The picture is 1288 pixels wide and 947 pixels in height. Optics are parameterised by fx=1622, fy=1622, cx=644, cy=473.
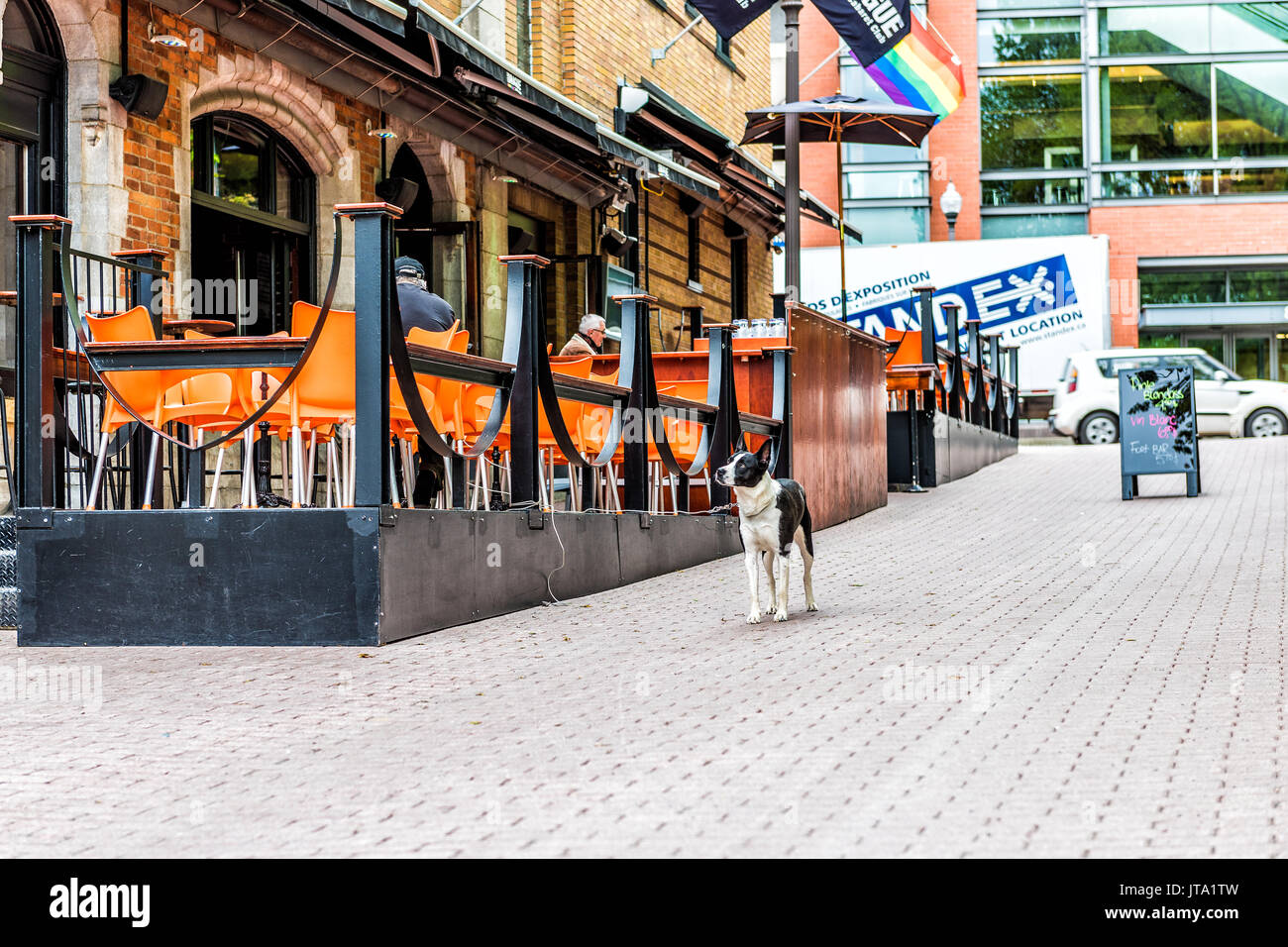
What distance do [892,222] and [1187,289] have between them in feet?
23.2

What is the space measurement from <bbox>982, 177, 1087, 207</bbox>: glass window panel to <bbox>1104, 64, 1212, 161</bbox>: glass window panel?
139 cm

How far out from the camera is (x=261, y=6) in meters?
11.5

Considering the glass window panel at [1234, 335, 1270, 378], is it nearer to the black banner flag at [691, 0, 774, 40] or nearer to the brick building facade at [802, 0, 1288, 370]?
the brick building facade at [802, 0, 1288, 370]

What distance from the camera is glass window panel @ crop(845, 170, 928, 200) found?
38.3 metres

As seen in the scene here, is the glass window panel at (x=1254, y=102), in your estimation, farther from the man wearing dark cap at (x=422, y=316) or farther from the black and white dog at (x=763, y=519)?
the black and white dog at (x=763, y=519)

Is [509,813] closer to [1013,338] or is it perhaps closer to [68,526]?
[68,526]

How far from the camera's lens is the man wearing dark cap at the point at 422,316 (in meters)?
9.02

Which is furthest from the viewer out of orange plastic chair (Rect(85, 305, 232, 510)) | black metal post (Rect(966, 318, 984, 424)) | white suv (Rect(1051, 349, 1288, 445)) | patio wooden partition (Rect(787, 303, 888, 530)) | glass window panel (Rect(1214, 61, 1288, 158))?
→ glass window panel (Rect(1214, 61, 1288, 158))

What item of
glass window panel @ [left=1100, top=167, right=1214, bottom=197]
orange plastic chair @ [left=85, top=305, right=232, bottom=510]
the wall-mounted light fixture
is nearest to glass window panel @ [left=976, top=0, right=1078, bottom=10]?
glass window panel @ [left=1100, top=167, right=1214, bottom=197]

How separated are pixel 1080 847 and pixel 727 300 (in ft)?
71.4

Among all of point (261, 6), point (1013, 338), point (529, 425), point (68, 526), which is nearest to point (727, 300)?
point (1013, 338)

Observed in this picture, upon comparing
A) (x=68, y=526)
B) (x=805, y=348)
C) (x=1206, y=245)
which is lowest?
(x=68, y=526)

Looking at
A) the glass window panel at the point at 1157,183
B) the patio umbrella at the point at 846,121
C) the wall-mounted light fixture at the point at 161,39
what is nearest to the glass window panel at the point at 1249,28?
the glass window panel at the point at 1157,183

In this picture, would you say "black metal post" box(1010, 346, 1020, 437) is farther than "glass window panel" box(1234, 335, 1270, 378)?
No
